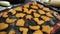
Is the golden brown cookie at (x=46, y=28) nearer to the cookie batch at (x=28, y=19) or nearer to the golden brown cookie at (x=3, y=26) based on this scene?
the cookie batch at (x=28, y=19)

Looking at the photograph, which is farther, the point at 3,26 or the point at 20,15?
the point at 20,15

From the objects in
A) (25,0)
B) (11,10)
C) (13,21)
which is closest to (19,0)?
(25,0)

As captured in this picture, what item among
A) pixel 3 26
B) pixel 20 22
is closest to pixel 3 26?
pixel 3 26

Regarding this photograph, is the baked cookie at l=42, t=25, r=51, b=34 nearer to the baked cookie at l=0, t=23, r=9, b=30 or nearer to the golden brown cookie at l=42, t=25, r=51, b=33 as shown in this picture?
the golden brown cookie at l=42, t=25, r=51, b=33

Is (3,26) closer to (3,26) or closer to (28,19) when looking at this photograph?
(3,26)

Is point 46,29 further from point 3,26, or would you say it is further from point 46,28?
point 3,26

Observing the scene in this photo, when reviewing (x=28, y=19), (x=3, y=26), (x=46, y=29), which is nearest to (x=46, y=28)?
(x=46, y=29)

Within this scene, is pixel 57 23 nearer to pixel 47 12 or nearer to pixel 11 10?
pixel 47 12

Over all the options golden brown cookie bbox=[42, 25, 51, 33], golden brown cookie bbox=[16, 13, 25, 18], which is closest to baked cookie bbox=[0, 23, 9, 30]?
golden brown cookie bbox=[16, 13, 25, 18]

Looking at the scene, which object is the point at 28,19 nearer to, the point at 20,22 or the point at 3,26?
the point at 20,22
